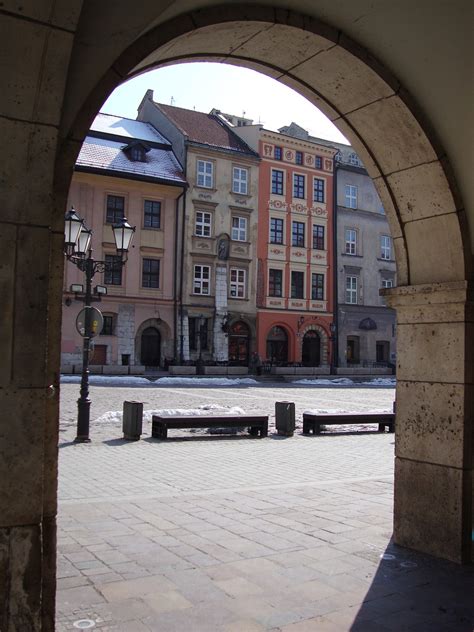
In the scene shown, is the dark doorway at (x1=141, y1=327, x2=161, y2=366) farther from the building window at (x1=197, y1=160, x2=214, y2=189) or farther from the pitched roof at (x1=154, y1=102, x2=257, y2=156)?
the pitched roof at (x1=154, y1=102, x2=257, y2=156)

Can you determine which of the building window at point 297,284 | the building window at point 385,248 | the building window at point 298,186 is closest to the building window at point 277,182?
the building window at point 298,186

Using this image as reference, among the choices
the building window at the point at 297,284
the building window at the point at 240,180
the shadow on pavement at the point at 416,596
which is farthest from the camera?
the building window at the point at 297,284

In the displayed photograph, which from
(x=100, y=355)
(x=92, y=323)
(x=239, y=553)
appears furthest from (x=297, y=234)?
(x=239, y=553)

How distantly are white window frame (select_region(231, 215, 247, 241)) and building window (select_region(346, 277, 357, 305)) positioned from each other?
8966 millimetres

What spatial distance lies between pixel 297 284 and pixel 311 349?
14.8 feet

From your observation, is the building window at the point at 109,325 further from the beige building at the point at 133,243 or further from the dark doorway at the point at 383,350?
the dark doorway at the point at 383,350

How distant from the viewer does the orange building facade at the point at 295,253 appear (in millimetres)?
41656

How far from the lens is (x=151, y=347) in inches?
1465

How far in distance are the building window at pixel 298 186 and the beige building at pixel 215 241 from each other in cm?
325

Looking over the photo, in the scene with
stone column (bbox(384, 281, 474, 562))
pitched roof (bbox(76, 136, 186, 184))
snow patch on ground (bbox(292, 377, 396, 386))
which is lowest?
snow patch on ground (bbox(292, 377, 396, 386))

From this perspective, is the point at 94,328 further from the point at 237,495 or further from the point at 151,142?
the point at 151,142

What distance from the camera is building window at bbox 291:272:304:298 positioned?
1689 inches

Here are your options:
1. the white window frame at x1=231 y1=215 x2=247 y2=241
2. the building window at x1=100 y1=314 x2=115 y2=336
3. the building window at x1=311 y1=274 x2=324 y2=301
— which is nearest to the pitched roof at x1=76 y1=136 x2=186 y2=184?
the white window frame at x1=231 y1=215 x2=247 y2=241

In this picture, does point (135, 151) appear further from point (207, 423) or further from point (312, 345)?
point (207, 423)
